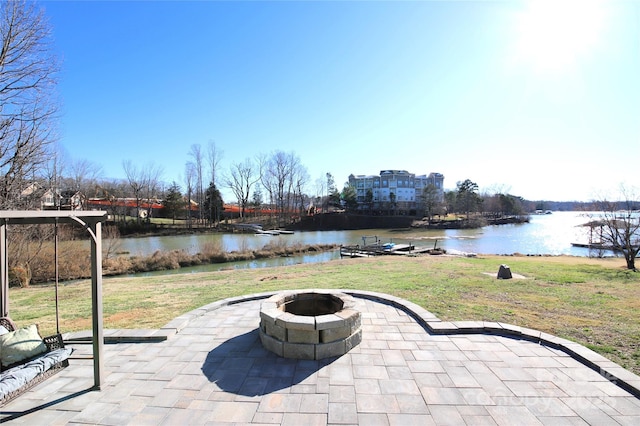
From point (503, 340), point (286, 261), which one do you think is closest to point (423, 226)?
point (286, 261)

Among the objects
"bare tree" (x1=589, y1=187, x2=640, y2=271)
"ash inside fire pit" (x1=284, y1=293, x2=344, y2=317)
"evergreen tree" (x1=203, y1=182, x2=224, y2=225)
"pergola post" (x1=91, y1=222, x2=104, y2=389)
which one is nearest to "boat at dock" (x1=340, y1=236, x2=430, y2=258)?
"bare tree" (x1=589, y1=187, x2=640, y2=271)

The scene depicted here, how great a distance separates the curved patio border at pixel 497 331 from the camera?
125 inches

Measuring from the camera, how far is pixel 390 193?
63.2 meters

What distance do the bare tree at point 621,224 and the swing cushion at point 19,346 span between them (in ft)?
61.9

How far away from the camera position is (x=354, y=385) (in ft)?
10.2

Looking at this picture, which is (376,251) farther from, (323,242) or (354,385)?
(354,385)

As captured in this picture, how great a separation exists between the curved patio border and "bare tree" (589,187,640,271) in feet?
43.4

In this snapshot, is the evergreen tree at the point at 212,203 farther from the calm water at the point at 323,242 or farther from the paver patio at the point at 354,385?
the paver patio at the point at 354,385

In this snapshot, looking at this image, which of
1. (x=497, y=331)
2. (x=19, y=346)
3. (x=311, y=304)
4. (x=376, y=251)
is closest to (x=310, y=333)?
(x=311, y=304)

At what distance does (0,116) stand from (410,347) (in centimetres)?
1282

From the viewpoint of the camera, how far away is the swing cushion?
123 inches

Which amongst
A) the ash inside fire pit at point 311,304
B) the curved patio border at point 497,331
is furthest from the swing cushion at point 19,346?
the ash inside fire pit at point 311,304

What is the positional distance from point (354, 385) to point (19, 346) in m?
3.65

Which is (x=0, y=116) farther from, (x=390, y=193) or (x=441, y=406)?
(x=390, y=193)
